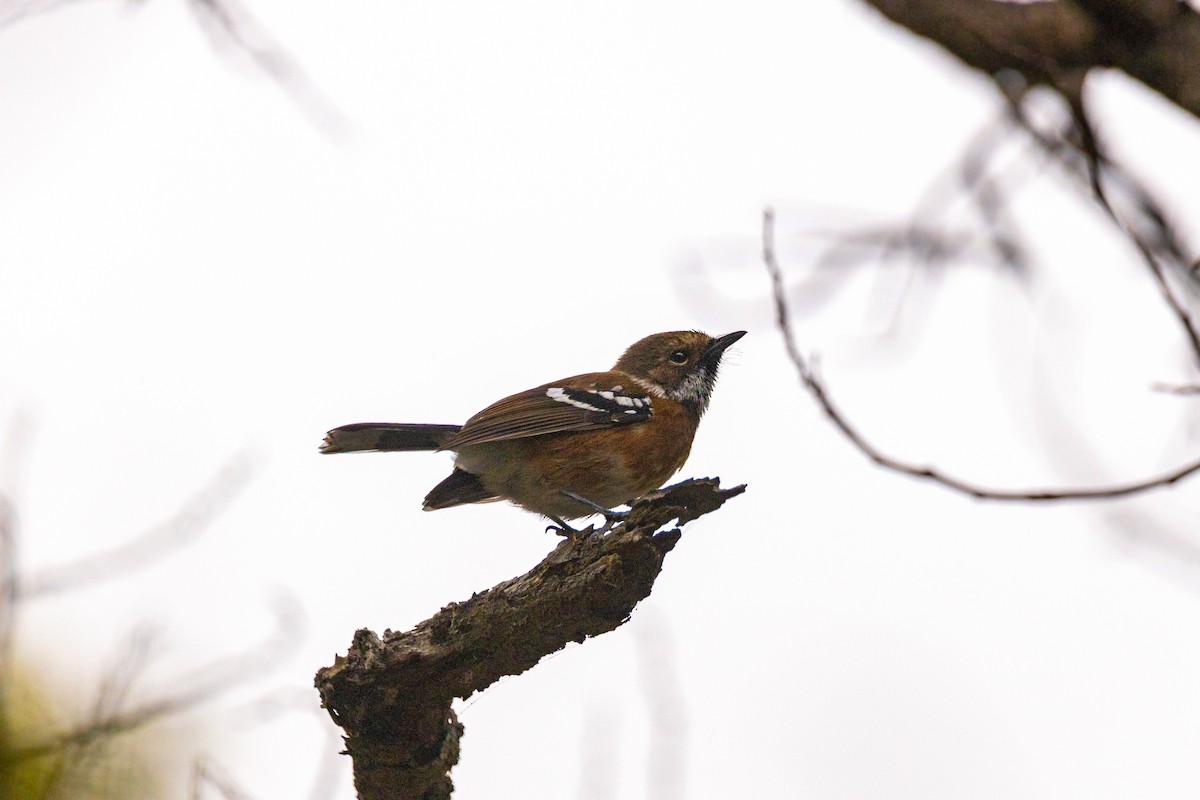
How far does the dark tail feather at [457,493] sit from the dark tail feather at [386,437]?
0.22 meters

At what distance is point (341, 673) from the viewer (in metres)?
4.41

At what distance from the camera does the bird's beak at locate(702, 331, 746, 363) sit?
26.1 ft

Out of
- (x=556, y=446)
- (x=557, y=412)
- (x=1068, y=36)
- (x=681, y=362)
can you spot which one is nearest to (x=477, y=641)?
(x=556, y=446)

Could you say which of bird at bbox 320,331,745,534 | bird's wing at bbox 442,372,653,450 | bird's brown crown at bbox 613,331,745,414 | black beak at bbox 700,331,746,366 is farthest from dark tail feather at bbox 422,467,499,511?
black beak at bbox 700,331,746,366

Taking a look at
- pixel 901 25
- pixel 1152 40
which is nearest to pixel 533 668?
pixel 901 25

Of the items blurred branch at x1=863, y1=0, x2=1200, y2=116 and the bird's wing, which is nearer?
blurred branch at x1=863, y1=0, x2=1200, y2=116

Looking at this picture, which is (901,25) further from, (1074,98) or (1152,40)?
(1074,98)

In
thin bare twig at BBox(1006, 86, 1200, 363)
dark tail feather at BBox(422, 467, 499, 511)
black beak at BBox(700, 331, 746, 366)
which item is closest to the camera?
thin bare twig at BBox(1006, 86, 1200, 363)

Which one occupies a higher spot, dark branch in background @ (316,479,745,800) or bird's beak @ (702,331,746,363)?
bird's beak @ (702,331,746,363)

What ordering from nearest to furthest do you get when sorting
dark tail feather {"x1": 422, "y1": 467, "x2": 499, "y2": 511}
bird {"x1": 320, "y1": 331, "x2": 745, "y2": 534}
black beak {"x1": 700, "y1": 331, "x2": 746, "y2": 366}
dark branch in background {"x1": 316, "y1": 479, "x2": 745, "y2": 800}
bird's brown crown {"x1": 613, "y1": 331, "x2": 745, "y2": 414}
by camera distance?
1. dark branch in background {"x1": 316, "y1": 479, "x2": 745, "y2": 800}
2. bird {"x1": 320, "y1": 331, "x2": 745, "y2": 534}
3. dark tail feather {"x1": 422, "y1": 467, "x2": 499, "y2": 511}
4. bird's brown crown {"x1": 613, "y1": 331, "x2": 745, "y2": 414}
5. black beak {"x1": 700, "y1": 331, "x2": 746, "y2": 366}

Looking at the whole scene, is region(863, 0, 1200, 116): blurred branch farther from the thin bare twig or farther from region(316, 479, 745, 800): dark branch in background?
region(316, 479, 745, 800): dark branch in background

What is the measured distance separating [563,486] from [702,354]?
1.82m

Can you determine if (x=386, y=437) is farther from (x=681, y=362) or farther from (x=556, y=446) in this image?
(x=681, y=362)

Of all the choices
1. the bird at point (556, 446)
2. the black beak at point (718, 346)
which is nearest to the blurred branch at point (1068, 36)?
the bird at point (556, 446)
